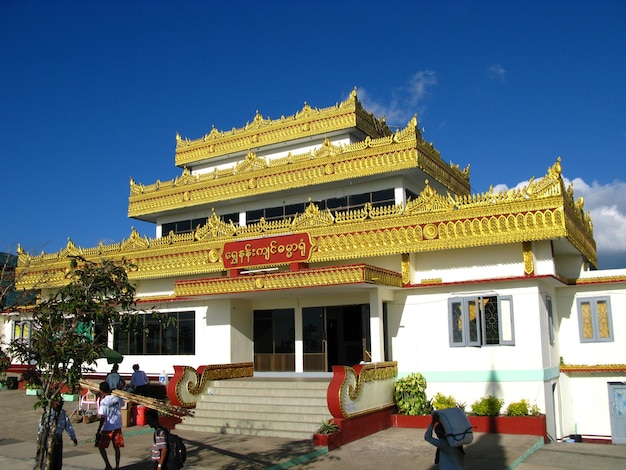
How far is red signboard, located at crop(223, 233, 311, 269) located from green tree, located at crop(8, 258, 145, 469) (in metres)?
10.0

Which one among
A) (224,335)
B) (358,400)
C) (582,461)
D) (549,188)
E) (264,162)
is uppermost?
(264,162)

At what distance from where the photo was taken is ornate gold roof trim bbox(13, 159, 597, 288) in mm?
14930

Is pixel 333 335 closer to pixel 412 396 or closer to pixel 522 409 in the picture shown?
pixel 412 396

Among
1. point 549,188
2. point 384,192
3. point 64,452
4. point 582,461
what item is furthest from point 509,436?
point 64,452

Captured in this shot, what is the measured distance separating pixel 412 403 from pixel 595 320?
5.80m

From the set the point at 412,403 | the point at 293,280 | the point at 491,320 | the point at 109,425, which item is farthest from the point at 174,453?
the point at 491,320

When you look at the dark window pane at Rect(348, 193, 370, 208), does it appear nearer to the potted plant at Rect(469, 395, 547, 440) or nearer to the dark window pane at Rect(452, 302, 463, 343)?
the dark window pane at Rect(452, 302, 463, 343)

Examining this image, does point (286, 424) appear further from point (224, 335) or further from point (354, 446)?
point (224, 335)

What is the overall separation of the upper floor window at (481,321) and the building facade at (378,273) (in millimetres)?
35

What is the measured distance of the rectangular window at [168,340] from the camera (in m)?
20.0

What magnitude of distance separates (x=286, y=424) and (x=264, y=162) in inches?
395

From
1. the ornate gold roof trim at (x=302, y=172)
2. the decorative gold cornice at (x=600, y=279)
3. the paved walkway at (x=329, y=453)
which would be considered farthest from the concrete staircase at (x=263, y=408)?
the decorative gold cornice at (x=600, y=279)

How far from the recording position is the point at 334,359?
725 inches

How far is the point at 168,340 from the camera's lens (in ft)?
67.4
